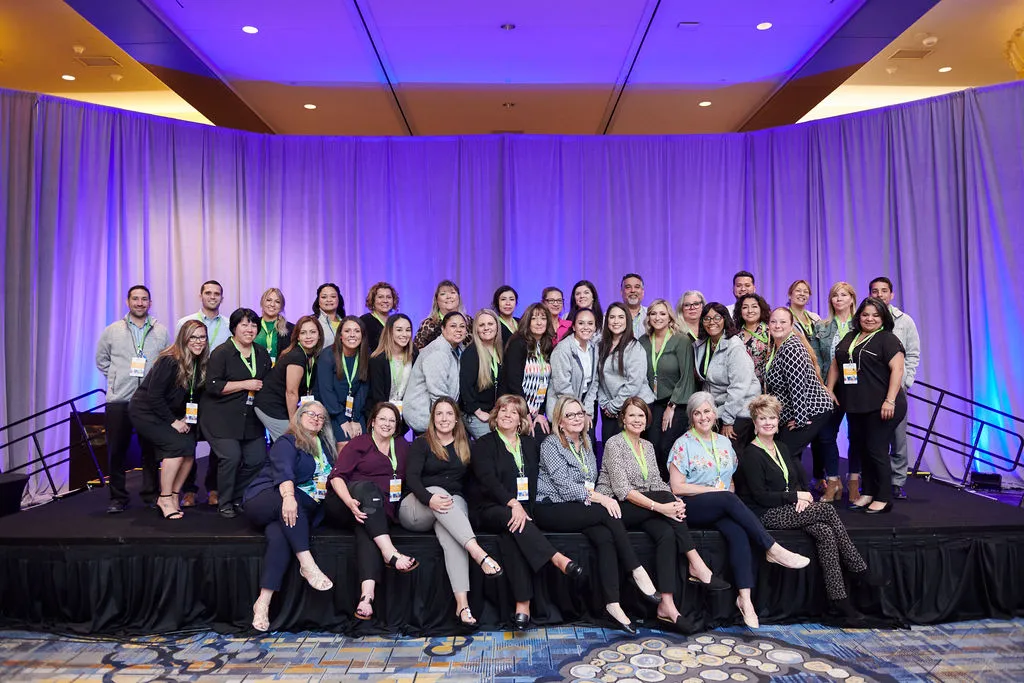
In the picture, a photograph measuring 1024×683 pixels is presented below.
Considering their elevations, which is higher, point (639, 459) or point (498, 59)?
point (498, 59)

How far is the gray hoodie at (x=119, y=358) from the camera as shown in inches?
176

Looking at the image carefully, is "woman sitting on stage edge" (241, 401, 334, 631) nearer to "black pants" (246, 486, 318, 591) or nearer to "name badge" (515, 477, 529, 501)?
"black pants" (246, 486, 318, 591)

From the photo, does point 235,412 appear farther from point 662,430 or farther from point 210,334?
point 662,430

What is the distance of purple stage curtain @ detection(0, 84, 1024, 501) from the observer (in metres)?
6.04

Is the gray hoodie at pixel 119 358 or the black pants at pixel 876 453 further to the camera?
the gray hoodie at pixel 119 358

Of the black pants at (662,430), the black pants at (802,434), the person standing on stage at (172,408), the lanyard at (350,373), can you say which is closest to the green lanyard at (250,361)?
the person standing on stage at (172,408)

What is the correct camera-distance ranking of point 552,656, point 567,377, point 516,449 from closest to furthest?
point 552,656, point 516,449, point 567,377

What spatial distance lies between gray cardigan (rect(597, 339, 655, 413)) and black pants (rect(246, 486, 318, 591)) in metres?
1.80

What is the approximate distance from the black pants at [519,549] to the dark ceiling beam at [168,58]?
4.34 meters

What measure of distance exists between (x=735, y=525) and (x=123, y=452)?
350 centimetres

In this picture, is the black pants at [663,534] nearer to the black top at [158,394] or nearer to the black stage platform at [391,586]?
the black stage platform at [391,586]

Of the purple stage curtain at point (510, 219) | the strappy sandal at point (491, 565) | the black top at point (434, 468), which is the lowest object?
the strappy sandal at point (491, 565)

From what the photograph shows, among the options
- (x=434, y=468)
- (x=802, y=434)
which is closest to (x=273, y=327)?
(x=434, y=468)

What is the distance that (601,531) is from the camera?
140 inches
